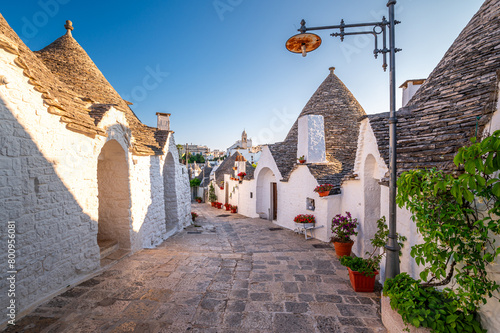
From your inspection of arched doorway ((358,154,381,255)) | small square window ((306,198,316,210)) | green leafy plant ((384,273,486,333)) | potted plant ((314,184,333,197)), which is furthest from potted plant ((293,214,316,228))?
green leafy plant ((384,273,486,333))

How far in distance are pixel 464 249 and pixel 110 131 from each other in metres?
6.92

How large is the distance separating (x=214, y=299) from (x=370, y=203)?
4682 mm

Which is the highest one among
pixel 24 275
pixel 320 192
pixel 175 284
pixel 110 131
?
pixel 110 131

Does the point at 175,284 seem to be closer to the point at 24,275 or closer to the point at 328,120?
the point at 24,275

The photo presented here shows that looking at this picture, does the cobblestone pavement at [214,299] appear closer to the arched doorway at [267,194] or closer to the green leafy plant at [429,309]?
the green leafy plant at [429,309]

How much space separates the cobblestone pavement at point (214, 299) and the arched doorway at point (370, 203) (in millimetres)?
1069

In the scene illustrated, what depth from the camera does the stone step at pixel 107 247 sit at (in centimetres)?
579

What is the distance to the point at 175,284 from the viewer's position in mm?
4434

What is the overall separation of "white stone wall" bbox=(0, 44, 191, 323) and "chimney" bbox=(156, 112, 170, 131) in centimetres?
559

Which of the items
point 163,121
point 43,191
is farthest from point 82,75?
point 43,191

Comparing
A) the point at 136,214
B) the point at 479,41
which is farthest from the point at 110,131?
the point at 479,41

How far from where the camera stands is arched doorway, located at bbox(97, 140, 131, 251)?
258 inches

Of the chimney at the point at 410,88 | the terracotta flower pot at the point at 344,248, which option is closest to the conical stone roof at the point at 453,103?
the terracotta flower pot at the point at 344,248

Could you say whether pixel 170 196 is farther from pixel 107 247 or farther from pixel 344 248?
pixel 344 248
